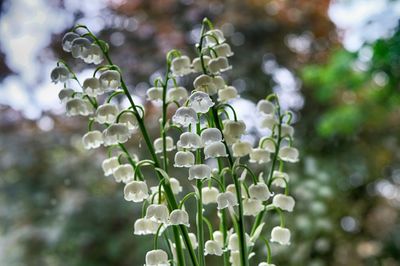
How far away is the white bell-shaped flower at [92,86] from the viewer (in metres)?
0.61

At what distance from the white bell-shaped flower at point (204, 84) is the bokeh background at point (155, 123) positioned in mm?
841

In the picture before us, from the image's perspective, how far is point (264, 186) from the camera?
0.63 meters

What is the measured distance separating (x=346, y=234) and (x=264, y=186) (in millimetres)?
1408

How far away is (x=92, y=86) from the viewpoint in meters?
0.61

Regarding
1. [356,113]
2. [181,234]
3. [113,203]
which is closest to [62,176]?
[113,203]

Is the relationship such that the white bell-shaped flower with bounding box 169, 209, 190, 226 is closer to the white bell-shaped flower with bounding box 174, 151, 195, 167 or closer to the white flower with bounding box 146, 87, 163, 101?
the white bell-shaped flower with bounding box 174, 151, 195, 167

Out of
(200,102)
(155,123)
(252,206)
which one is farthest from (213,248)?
(155,123)

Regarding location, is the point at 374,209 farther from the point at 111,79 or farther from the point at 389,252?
the point at 111,79

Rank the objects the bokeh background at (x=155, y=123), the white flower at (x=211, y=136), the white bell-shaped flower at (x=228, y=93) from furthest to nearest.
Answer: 1. the bokeh background at (x=155, y=123)
2. the white bell-shaped flower at (x=228, y=93)
3. the white flower at (x=211, y=136)

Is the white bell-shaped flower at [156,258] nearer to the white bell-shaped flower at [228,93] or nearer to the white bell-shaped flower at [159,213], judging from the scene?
the white bell-shaped flower at [159,213]

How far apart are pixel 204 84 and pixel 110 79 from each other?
0.11 m

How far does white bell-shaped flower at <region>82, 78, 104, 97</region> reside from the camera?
61cm

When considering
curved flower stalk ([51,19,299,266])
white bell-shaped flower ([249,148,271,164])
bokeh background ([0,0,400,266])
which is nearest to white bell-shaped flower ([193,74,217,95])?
curved flower stalk ([51,19,299,266])

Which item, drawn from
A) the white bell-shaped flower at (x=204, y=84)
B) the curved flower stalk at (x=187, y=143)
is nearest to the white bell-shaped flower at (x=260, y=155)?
the curved flower stalk at (x=187, y=143)
